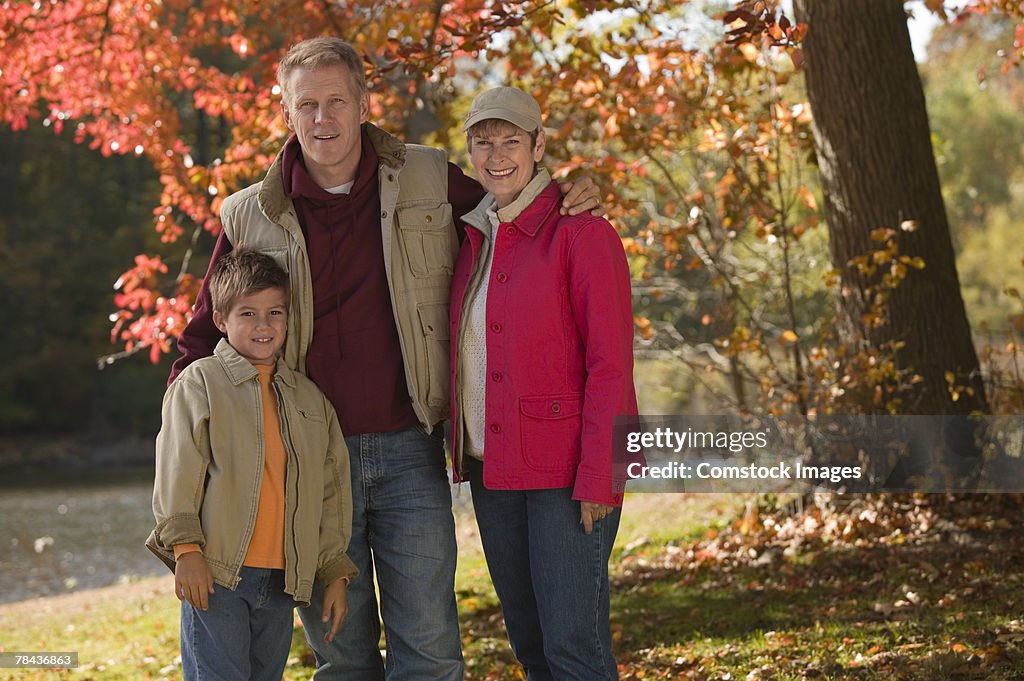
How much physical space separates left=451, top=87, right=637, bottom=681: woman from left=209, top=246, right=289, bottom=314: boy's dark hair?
578mm

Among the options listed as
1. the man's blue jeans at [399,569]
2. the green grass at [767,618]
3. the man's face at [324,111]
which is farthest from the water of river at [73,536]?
the man's face at [324,111]

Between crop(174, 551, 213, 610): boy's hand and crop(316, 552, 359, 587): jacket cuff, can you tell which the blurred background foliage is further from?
crop(174, 551, 213, 610): boy's hand

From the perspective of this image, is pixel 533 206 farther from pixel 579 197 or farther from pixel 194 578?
pixel 194 578

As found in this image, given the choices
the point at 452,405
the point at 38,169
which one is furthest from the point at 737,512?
Result: the point at 38,169

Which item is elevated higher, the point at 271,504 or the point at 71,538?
the point at 271,504

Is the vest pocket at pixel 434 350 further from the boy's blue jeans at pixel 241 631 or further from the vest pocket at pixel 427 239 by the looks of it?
the boy's blue jeans at pixel 241 631

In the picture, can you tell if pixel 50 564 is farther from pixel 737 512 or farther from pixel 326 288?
pixel 326 288

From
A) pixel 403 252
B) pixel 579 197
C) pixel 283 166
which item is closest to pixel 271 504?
pixel 403 252

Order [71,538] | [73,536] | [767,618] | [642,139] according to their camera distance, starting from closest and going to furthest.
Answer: [767,618], [642,139], [71,538], [73,536]

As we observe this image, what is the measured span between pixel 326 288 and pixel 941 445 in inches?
173

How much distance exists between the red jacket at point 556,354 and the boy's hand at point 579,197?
0.03 meters

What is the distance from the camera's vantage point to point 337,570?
132 inches

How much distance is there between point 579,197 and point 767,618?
9.66ft

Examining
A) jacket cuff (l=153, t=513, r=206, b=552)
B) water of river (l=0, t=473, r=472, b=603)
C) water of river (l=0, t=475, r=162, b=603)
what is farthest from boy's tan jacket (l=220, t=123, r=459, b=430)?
water of river (l=0, t=475, r=162, b=603)
